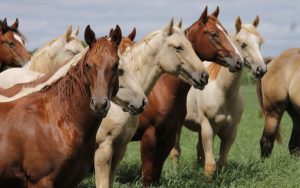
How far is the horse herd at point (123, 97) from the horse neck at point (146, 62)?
0.01 metres

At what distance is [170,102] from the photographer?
726cm

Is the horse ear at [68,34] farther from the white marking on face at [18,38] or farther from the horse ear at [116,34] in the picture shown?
the horse ear at [116,34]

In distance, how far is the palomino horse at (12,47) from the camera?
9.77m

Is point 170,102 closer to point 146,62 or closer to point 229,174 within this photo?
point 146,62

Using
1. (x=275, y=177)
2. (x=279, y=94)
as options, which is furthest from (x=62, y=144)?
(x=279, y=94)

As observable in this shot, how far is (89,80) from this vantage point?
4.84 meters

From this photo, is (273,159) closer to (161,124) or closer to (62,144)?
(161,124)

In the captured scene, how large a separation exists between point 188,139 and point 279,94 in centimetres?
494

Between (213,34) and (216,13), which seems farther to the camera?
(216,13)

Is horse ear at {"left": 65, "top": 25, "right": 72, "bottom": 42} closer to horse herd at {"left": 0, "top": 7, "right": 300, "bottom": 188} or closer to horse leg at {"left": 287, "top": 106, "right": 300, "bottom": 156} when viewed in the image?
horse herd at {"left": 0, "top": 7, "right": 300, "bottom": 188}

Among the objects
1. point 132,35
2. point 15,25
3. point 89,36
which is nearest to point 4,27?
point 15,25

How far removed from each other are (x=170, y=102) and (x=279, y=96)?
3265mm

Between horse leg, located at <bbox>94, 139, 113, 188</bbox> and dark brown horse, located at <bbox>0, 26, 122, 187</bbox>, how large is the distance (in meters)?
1.25

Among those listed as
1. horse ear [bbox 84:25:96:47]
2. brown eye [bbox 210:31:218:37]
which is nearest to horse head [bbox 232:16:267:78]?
brown eye [bbox 210:31:218:37]
